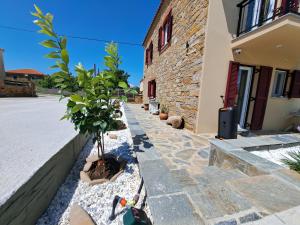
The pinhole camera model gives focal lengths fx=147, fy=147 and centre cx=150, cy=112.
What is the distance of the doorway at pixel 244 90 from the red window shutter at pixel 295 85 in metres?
1.59

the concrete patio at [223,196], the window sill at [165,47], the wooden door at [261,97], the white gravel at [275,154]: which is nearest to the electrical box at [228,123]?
the white gravel at [275,154]

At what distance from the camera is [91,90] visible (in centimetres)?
204

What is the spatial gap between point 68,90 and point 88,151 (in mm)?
1641

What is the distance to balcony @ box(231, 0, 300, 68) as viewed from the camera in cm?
291

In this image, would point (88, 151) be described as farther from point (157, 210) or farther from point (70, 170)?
point (157, 210)

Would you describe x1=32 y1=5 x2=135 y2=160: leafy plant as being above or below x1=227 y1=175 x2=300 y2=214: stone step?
above

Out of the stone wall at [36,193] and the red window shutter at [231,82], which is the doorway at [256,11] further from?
the stone wall at [36,193]

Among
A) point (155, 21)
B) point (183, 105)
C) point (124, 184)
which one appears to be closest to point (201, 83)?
point (183, 105)

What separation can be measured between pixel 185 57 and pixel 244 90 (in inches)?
84.4

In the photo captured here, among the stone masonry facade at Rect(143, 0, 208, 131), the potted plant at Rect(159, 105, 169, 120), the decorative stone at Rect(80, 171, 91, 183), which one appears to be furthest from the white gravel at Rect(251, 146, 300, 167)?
the potted plant at Rect(159, 105, 169, 120)

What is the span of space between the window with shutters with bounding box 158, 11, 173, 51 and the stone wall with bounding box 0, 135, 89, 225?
19.3 ft

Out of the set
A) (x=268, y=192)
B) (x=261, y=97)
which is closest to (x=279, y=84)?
(x=261, y=97)

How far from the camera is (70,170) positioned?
2420mm

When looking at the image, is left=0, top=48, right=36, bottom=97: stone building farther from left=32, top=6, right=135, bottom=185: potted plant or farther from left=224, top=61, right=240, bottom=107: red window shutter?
left=224, top=61, right=240, bottom=107: red window shutter
